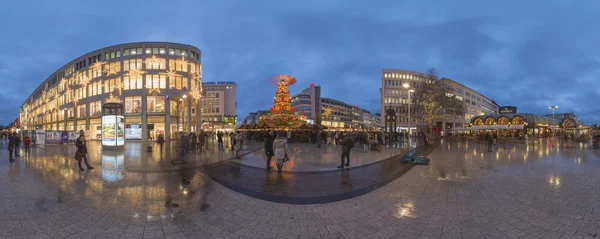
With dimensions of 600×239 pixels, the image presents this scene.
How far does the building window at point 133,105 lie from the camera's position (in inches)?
1652

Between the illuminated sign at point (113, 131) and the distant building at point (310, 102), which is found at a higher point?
the distant building at point (310, 102)

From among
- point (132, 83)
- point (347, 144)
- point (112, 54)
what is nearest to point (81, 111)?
point (112, 54)

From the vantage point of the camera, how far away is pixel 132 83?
42.0 meters

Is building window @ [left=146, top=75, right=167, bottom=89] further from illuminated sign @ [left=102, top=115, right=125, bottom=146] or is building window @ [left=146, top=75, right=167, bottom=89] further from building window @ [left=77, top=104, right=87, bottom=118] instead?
illuminated sign @ [left=102, top=115, right=125, bottom=146]

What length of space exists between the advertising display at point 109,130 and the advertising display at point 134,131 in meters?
22.3

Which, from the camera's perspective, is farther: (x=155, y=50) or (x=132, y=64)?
(x=155, y=50)

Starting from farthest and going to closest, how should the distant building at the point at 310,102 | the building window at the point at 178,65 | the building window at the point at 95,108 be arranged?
1. the distant building at the point at 310,102
2. the building window at the point at 95,108
3. the building window at the point at 178,65

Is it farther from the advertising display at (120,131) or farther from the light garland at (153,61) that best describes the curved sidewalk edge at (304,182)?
the light garland at (153,61)

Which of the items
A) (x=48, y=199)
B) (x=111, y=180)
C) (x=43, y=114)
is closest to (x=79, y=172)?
(x=111, y=180)

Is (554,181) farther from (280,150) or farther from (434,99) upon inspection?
(434,99)

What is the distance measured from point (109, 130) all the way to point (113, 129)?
423 millimetres

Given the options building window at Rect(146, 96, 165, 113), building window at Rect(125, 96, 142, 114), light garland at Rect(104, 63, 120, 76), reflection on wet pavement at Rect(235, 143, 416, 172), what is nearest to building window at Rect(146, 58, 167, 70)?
building window at Rect(146, 96, 165, 113)

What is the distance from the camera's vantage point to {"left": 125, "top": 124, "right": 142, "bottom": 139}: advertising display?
40844mm

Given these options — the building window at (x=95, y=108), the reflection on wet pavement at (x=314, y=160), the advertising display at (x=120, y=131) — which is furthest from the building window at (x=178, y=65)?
the reflection on wet pavement at (x=314, y=160)
